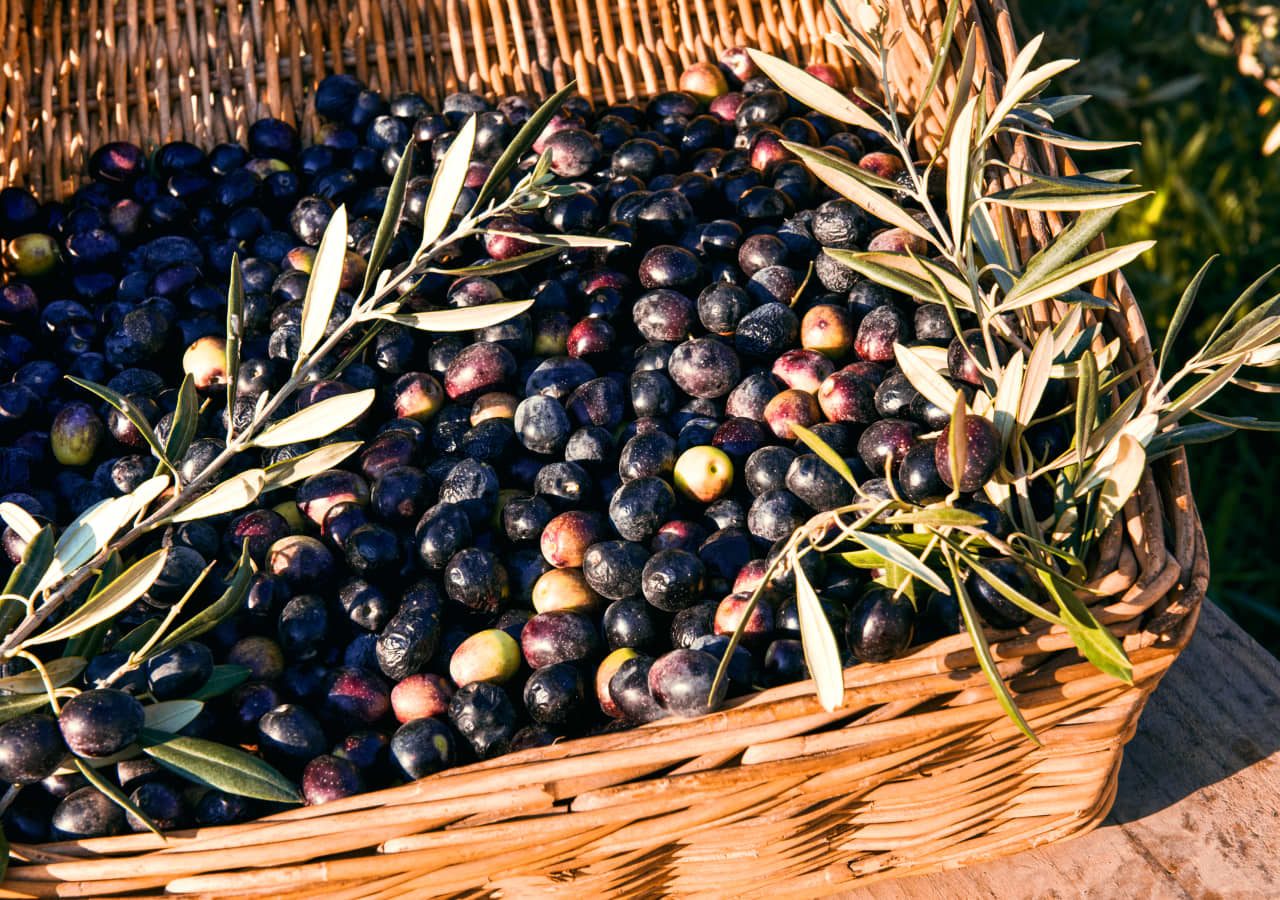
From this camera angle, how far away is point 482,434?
1450mm

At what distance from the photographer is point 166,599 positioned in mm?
1263

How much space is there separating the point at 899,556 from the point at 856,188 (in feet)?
1.57

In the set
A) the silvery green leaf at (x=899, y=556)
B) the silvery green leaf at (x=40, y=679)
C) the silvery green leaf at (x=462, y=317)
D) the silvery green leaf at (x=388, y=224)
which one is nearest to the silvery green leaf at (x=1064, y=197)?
the silvery green leaf at (x=899, y=556)

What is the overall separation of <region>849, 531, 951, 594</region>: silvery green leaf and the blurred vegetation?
1685 mm

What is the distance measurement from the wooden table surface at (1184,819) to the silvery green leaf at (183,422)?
0.90 meters

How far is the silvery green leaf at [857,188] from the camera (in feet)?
3.87

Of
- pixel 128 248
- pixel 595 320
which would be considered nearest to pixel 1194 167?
pixel 595 320

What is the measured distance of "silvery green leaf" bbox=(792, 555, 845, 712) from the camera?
915 millimetres

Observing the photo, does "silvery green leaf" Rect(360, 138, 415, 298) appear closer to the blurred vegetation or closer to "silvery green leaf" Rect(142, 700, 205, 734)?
"silvery green leaf" Rect(142, 700, 205, 734)

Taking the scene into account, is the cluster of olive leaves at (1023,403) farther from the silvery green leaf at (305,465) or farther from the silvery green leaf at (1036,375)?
the silvery green leaf at (305,465)

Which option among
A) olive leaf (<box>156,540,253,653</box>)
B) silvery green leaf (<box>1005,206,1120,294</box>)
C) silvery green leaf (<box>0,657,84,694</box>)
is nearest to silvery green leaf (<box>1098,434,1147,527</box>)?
silvery green leaf (<box>1005,206,1120,294</box>)

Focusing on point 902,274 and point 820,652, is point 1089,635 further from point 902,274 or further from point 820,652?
point 902,274

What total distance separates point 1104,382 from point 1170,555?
Answer: 0.64ft

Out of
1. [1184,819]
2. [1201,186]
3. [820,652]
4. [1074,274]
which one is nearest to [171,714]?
[820,652]
